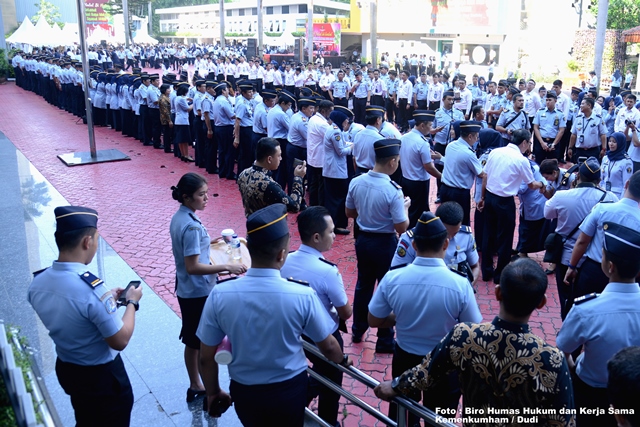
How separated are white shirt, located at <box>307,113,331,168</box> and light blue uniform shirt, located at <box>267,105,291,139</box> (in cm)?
108

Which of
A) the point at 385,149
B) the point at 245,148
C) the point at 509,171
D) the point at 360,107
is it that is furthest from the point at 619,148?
the point at 360,107

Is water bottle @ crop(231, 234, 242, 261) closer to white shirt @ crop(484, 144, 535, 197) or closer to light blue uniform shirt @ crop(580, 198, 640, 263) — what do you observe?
light blue uniform shirt @ crop(580, 198, 640, 263)

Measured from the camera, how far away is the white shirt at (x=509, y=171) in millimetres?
5965

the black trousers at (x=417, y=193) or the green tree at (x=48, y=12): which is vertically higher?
the green tree at (x=48, y=12)

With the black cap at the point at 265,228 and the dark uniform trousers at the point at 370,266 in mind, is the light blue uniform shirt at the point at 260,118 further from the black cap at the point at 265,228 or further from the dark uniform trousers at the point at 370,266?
the black cap at the point at 265,228

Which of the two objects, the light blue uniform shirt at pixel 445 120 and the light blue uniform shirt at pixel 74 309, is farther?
the light blue uniform shirt at pixel 445 120

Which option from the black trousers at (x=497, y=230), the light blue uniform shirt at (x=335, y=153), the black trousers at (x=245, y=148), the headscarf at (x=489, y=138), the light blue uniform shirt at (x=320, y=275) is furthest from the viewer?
the black trousers at (x=245, y=148)

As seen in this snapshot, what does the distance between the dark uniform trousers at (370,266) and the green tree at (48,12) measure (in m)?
47.7

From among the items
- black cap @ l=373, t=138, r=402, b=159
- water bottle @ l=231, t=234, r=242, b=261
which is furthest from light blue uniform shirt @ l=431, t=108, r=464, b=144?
water bottle @ l=231, t=234, r=242, b=261

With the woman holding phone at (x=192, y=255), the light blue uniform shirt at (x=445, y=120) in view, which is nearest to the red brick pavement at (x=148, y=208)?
the woman holding phone at (x=192, y=255)

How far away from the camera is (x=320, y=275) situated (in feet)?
10.5

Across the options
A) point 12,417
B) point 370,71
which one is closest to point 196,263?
point 12,417

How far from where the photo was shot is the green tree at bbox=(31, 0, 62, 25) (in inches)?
1764

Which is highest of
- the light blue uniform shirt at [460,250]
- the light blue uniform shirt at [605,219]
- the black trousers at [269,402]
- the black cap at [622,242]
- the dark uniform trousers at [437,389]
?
the black cap at [622,242]
